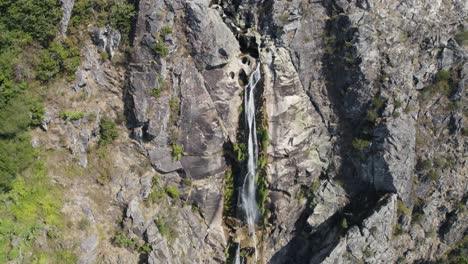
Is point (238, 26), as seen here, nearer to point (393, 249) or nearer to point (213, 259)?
point (213, 259)

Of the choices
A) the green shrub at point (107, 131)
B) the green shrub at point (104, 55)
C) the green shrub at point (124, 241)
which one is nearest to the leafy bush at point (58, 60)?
the green shrub at point (104, 55)

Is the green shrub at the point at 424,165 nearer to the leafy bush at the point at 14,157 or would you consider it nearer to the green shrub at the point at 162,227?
the green shrub at the point at 162,227

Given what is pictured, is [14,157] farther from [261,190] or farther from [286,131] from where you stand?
[286,131]

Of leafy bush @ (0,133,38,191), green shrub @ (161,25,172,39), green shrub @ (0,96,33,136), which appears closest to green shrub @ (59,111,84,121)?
green shrub @ (0,96,33,136)

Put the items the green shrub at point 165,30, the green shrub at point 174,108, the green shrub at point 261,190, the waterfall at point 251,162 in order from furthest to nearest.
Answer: the green shrub at point 261,190 < the waterfall at point 251,162 < the green shrub at point 174,108 < the green shrub at point 165,30

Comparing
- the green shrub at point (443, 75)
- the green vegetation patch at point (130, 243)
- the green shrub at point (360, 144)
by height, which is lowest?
the green vegetation patch at point (130, 243)

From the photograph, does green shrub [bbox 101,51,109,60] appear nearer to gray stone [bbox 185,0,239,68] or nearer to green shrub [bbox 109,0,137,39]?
green shrub [bbox 109,0,137,39]

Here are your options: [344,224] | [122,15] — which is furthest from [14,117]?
[344,224]

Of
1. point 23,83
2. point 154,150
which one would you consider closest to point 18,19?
point 23,83
